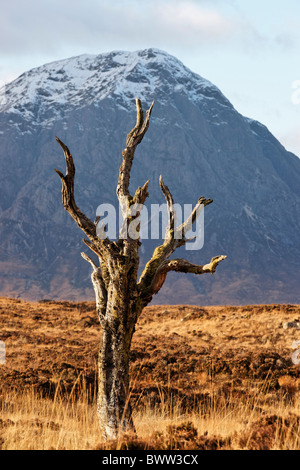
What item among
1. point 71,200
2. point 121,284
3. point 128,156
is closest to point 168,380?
point 121,284

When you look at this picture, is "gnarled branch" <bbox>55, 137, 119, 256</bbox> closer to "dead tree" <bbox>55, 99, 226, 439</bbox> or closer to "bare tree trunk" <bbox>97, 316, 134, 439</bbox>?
"dead tree" <bbox>55, 99, 226, 439</bbox>

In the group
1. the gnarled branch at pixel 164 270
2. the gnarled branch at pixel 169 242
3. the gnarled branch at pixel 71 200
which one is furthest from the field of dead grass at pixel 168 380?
the gnarled branch at pixel 71 200

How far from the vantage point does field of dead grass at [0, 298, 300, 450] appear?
8.08m

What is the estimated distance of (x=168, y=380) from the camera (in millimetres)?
15109

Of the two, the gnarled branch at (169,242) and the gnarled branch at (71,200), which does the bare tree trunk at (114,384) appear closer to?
the gnarled branch at (169,242)

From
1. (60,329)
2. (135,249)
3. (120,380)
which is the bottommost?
(60,329)

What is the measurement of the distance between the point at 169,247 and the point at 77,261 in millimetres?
179623

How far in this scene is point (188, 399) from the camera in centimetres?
1590

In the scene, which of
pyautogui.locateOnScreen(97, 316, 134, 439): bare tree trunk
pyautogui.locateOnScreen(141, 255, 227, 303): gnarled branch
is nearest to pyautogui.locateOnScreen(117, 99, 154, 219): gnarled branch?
pyautogui.locateOnScreen(141, 255, 227, 303): gnarled branch

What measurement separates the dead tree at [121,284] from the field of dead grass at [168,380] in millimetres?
606

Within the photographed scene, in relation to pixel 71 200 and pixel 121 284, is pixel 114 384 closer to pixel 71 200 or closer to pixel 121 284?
pixel 121 284

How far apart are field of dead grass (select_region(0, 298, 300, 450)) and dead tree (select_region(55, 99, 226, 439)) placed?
0.61 m
